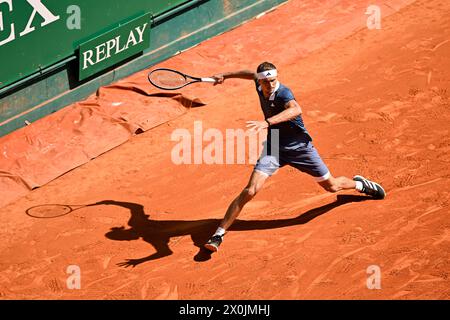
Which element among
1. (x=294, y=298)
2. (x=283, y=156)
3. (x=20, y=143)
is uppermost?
(x=283, y=156)

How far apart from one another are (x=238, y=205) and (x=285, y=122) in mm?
1118

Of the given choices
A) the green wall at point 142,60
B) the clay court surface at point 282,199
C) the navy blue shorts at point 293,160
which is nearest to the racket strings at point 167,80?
the clay court surface at point 282,199

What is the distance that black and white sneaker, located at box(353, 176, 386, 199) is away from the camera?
35.2 ft

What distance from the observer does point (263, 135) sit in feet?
42.9

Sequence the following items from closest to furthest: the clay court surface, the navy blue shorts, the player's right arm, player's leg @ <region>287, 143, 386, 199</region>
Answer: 1. the clay court surface
2. the navy blue shorts
3. player's leg @ <region>287, 143, 386, 199</region>
4. the player's right arm

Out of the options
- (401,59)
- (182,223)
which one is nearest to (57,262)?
(182,223)

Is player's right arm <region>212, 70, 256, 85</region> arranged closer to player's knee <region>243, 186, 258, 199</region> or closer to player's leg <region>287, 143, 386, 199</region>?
player's leg <region>287, 143, 386, 199</region>

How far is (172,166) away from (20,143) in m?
2.60

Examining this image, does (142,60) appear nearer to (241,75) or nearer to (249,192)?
(241,75)

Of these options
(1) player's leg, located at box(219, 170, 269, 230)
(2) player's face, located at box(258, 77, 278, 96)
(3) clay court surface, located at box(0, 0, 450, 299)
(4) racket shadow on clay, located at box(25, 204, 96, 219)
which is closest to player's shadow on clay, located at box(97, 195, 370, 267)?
(3) clay court surface, located at box(0, 0, 450, 299)

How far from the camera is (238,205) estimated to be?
32.7 feet

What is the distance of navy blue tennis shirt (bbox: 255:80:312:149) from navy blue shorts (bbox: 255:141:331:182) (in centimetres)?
7

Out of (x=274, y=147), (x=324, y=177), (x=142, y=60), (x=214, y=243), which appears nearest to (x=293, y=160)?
(x=274, y=147)

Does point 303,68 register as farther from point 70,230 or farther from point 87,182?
point 70,230
